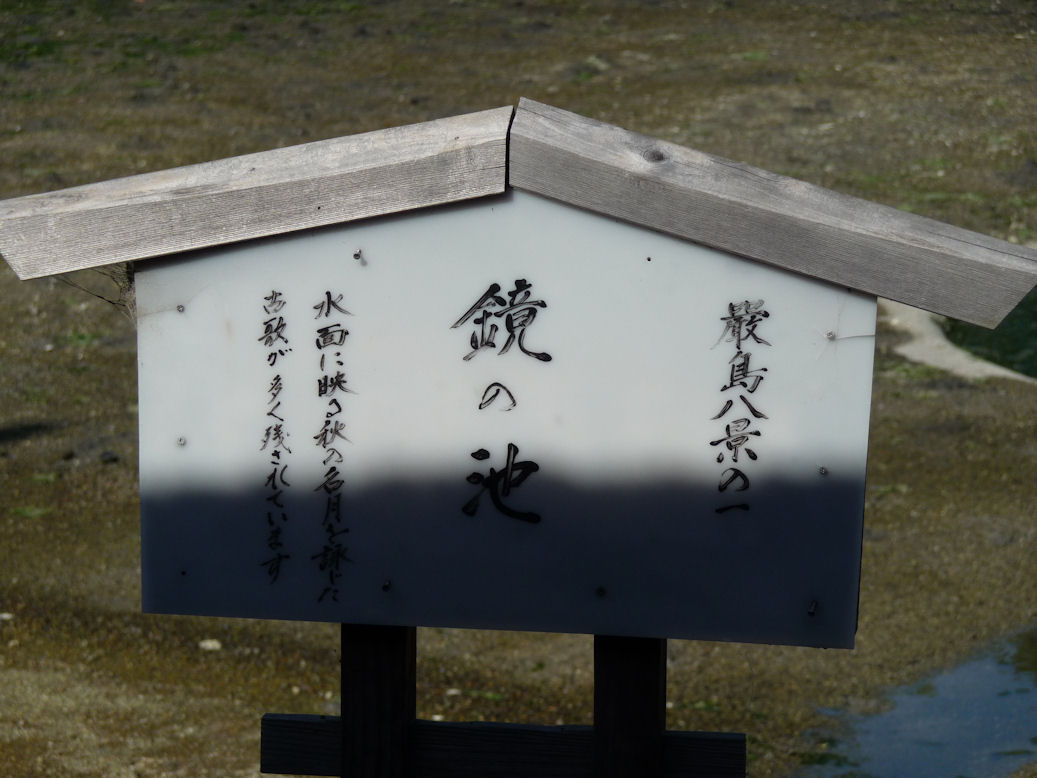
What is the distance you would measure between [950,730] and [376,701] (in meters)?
2.22

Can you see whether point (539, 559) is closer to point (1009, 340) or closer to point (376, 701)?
point (376, 701)

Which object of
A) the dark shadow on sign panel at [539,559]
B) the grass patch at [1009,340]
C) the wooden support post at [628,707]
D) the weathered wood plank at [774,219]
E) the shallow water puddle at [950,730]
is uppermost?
the grass patch at [1009,340]

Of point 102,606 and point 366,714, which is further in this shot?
point 102,606

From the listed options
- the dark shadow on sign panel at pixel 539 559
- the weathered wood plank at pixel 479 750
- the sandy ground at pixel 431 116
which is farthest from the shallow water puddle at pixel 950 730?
the dark shadow on sign panel at pixel 539 559

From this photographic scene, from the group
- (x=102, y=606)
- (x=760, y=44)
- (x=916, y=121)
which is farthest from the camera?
(x=760, y=44)

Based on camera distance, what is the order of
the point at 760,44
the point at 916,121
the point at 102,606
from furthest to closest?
the point at 760,44 → the point at 916,121 → the point at 102,606

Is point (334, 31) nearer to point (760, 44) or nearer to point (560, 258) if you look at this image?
point (760, 44)

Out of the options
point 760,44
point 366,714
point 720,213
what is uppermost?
point 760,44

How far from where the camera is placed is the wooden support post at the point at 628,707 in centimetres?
240

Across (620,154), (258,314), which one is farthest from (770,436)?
(258,314)

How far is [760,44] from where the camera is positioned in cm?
1052

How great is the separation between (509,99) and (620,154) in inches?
307

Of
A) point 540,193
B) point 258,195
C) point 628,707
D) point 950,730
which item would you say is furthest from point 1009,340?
point 258,195

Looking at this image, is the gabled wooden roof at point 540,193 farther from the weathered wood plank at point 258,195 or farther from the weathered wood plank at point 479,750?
the weathered wood plank at point 479,750
